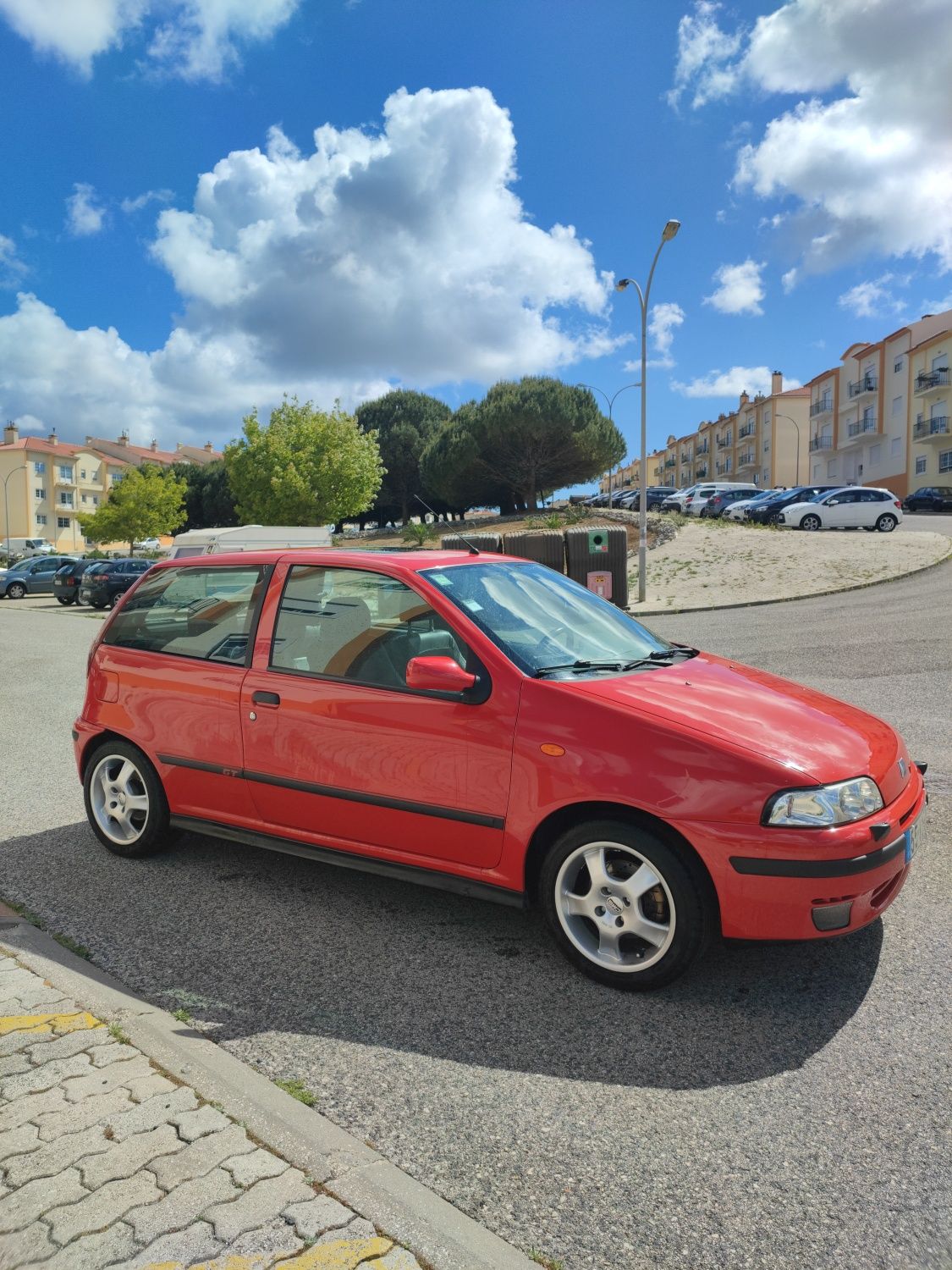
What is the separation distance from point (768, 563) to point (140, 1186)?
23.9 m

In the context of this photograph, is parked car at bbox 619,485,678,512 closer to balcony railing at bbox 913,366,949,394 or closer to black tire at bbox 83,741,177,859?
balcony railing at bbox 913,366,949,394

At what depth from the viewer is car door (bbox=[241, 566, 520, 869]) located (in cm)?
335

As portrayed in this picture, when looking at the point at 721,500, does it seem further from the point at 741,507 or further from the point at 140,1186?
the point at 140,1186

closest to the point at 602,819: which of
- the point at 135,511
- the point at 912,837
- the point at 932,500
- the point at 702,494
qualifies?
the point at 912,837

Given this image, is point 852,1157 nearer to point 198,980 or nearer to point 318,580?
point 198,980

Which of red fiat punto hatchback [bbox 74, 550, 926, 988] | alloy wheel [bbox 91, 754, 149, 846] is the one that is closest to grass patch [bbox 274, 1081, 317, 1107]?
red fiat punto hatchback [bbox 74, 550, 926, 988]

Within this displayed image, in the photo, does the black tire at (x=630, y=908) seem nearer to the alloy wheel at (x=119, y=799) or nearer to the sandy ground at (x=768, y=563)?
the alloy wheel at (x=119, y=799)

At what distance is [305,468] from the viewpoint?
164ft

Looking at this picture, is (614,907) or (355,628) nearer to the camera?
(614,907)

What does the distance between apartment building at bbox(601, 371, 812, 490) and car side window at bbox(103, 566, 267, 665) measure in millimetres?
71379

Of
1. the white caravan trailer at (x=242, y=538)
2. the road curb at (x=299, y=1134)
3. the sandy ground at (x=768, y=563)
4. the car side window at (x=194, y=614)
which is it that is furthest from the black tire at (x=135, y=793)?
the sandy ground at (x=768, y=563)

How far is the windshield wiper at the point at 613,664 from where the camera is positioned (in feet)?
11.3

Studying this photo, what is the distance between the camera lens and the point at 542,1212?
6.89 feet

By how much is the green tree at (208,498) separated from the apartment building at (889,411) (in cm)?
5010
